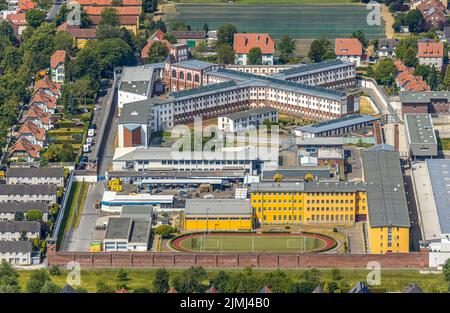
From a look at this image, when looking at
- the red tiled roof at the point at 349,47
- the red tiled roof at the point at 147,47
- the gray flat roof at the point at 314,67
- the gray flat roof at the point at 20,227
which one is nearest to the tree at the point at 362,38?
the red tiled roof at the point at 349,47

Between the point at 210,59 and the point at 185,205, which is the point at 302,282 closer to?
the point at 185,205

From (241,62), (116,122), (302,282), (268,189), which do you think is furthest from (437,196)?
(241,62)

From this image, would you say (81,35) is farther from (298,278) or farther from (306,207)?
(298,278)

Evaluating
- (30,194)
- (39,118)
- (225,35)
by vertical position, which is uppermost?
(225,35)

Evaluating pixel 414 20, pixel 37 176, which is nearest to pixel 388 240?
pixel 37 176

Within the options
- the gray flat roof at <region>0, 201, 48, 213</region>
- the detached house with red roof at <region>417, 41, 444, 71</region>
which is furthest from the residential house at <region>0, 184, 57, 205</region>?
the detached house with red roof at <region>417, 41, 444, 71</region>

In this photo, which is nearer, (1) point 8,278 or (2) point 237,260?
(1) point 8,278

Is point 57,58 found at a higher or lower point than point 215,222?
higher

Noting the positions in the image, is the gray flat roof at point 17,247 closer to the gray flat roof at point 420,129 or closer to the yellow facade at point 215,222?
the yellow facade at point 215,222

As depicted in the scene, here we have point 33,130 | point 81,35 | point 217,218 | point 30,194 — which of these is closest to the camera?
→ point 217,218
